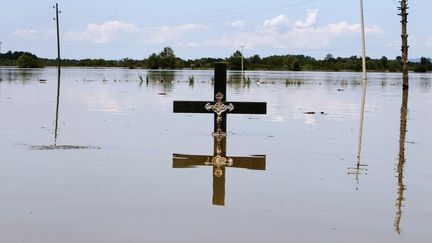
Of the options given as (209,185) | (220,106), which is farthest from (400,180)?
(220,106)

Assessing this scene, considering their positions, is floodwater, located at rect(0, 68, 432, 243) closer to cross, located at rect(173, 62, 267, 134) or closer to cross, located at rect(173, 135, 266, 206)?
cross, located at rect(173, 135, 266, 206)

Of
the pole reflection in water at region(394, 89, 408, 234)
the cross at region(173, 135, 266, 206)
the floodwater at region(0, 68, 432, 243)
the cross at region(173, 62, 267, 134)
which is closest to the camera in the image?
the floodwater at region(0, 68, 432, 243)

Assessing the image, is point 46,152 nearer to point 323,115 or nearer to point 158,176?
point 158,176

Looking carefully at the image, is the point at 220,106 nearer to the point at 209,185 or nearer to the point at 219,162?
the point at 219,162

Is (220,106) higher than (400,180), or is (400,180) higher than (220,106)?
(220,106)

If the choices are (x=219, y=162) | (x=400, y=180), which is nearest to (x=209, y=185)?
(x=219, y=162)

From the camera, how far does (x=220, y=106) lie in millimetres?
15406

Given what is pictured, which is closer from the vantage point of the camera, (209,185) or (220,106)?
(209,185)

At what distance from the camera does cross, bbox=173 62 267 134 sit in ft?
50.8

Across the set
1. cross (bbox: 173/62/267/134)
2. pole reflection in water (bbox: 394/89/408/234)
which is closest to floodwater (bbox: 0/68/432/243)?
pole reflection in water (bbox: 394/89/408/234)

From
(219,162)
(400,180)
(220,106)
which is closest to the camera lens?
(400,180)

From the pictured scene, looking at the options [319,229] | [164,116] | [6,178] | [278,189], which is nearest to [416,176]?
[278,189]

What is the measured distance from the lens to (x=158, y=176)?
34.5ft

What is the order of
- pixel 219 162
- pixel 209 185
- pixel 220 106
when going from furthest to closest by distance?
pixel 220 106 < pixel 219 162 < pixel 209 185
